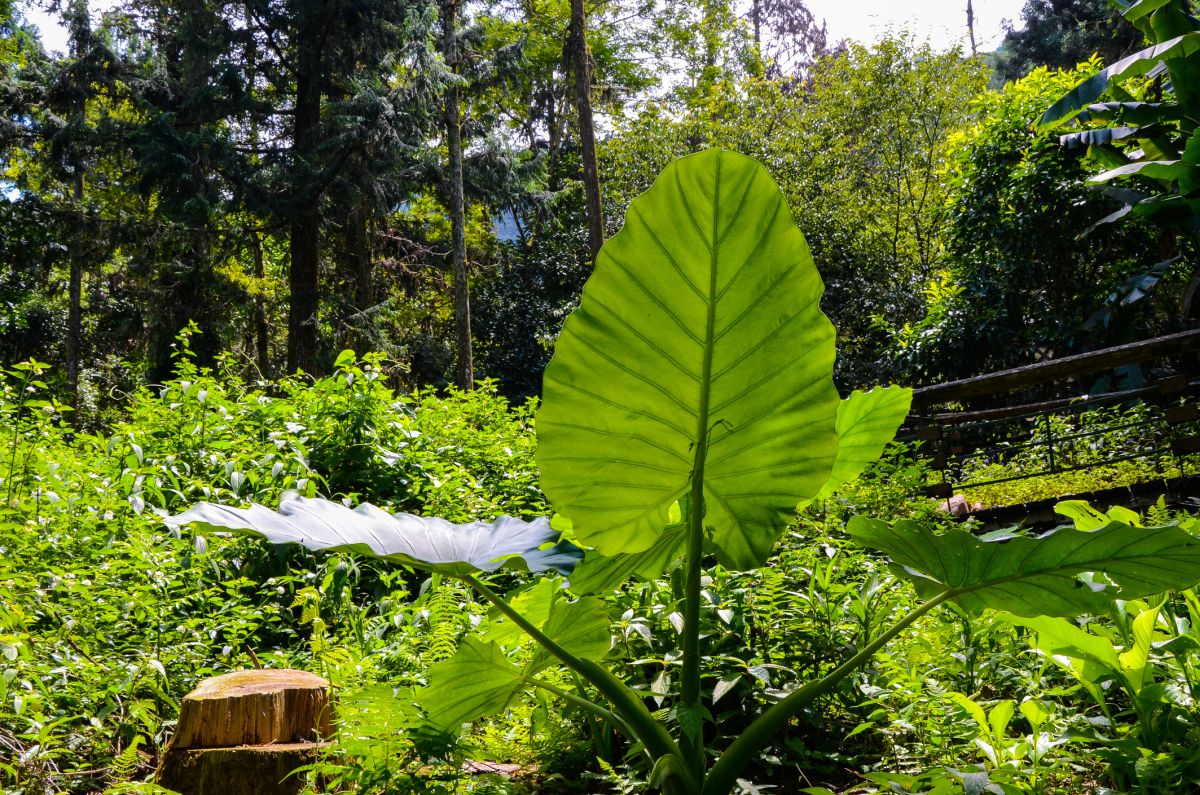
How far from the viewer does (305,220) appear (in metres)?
14.2

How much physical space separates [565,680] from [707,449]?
140 centimetres

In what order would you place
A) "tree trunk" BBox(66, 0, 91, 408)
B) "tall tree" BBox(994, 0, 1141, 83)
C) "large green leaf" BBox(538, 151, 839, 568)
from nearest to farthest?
"large green leaf" BBox(538, 151, 839, 568)
"tree trunk" BBox(66, 0, 91, 408)
"tall tree" BBox(994, 0, 1141, 83)

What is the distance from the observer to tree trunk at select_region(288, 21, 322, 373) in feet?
45.6

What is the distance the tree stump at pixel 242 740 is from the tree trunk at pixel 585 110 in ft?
38.9

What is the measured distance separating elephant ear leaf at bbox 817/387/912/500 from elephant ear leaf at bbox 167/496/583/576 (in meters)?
0.59

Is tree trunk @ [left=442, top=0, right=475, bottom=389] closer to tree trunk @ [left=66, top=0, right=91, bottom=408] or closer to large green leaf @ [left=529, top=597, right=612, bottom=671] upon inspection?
tree trunk @ [left=66, top=0, right=91, bottom=408]

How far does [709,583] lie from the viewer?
8.39 ft

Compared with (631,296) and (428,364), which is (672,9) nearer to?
(428,364)

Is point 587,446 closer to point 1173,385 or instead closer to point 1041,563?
point 1041,563

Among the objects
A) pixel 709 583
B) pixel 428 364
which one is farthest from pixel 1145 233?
pixel 428 364

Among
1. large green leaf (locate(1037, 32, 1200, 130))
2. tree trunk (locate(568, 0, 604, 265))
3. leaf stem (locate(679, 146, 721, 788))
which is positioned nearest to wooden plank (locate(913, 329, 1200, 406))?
large green leaf (locate(1037, 32, 1200, 130))

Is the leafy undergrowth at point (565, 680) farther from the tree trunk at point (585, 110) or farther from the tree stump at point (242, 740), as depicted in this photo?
the tree trunk at point (585, 110)

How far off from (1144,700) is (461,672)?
1341mm

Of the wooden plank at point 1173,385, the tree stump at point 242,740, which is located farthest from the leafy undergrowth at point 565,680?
the wooden plank at point 1173,385
